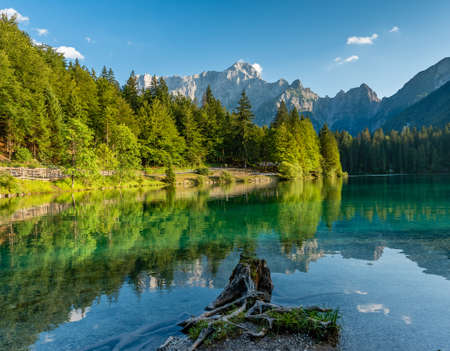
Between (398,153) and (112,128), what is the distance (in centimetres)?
13463

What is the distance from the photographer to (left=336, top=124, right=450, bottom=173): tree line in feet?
444

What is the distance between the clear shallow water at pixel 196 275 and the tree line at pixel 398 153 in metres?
132

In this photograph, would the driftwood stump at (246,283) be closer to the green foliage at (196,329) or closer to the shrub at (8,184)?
the green foliage at (196,329)

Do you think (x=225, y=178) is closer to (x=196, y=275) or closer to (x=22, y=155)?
(x=22, y=155)

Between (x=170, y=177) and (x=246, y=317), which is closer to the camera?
(x=246, y=317)

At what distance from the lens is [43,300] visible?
801 cm

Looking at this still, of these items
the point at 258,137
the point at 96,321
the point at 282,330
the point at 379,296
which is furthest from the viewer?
the point at 258,137

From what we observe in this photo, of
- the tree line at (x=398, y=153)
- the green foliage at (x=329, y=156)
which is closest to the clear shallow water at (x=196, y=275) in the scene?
the green foliage at (x=329, y=156)

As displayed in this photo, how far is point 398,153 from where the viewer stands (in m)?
141

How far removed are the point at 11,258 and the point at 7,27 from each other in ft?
244

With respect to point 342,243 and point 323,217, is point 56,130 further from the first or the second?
point 342,243

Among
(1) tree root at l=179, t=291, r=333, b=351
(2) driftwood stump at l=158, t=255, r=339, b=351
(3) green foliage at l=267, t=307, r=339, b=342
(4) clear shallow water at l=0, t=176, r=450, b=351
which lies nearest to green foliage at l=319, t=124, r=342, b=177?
(4) clear shallow water at l=0, t=176, r=450, b=351

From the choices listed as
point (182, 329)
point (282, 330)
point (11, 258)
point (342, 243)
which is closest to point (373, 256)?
point (342, 243)

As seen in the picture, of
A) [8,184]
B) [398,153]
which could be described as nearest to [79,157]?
[8,184]
